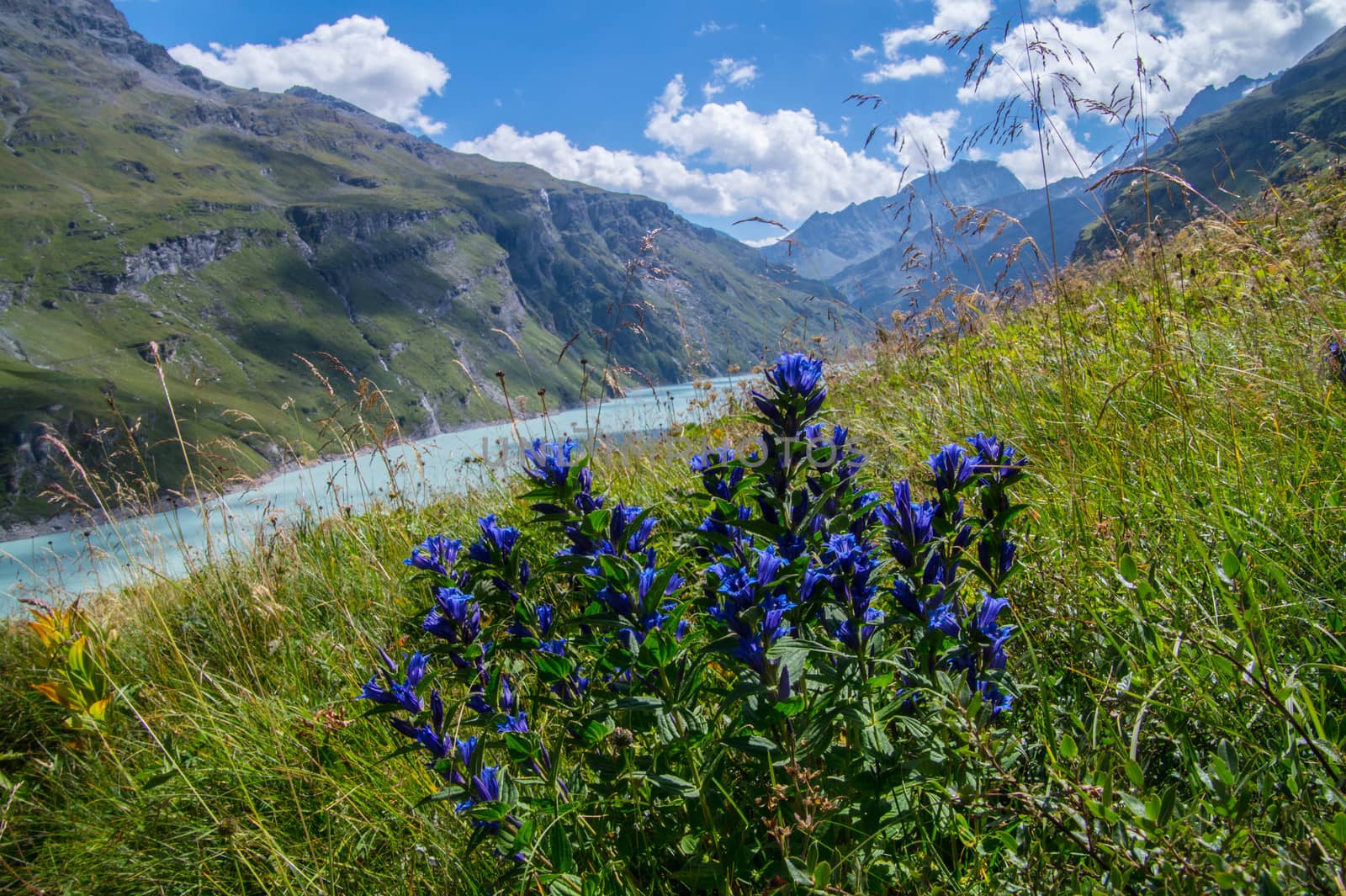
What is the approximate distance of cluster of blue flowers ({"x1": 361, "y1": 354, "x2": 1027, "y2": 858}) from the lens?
55.0 inches

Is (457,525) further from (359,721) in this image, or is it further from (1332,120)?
(1332,120)

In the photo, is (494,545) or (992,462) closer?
(992,462)

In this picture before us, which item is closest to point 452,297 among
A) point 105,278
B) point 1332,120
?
point 105,278

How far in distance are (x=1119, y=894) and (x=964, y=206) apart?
410cm

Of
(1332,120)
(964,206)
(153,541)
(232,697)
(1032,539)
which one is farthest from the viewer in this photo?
(1332,120)

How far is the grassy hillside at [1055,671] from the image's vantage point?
4.06 ft

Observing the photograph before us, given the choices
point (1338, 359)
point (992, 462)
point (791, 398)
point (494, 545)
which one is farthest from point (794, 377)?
point (1338, 359)

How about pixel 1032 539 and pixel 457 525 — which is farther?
pixel 457 525

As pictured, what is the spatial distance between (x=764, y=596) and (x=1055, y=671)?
1032 mm

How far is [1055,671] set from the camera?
1837 mm

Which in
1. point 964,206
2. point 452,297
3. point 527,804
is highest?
point 452,297

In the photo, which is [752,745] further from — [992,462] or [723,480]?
[992,462]

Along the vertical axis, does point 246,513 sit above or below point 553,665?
above

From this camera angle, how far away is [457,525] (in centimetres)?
432
